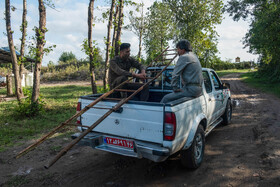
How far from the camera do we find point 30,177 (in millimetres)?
3615

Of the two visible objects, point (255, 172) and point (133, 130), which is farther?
point (255, 172)

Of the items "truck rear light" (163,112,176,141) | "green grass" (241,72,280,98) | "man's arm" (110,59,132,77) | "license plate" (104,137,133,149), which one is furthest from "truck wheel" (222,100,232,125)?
"green grass" (241,72,280,98)

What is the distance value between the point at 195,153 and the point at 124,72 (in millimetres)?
2163

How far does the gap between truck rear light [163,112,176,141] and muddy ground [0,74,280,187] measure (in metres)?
0.83

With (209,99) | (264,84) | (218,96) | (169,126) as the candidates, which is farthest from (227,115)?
(264,84)

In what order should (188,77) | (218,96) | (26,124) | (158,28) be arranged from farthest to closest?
(158,28)
(26,124)
(218,96)
(188,77)

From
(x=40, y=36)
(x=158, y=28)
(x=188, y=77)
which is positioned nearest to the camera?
(x=188, y=77)

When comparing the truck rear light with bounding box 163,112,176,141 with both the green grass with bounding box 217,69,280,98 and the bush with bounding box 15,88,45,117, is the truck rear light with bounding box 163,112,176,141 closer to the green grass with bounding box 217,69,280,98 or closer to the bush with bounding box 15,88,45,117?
the bush with bounding box 15,88,45,117

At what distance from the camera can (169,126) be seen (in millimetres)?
2994

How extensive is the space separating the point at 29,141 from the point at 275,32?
598 inches

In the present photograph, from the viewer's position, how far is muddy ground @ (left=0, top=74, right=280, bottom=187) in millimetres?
3352

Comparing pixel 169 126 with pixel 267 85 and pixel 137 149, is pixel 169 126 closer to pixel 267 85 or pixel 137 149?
pixel 137 149

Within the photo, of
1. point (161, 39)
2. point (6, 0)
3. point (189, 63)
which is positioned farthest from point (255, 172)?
point (161, 39)

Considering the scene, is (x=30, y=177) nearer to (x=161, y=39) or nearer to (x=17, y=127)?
(x=17, y=127)
